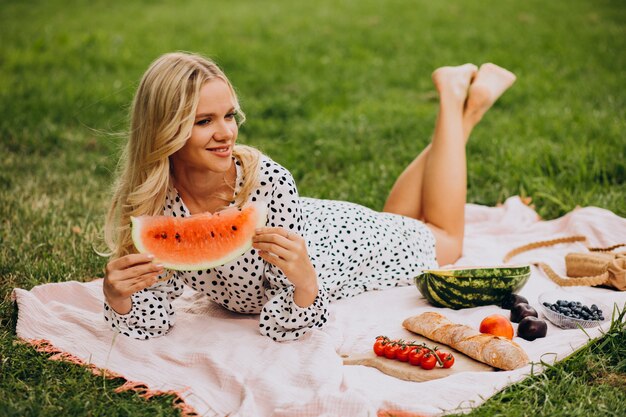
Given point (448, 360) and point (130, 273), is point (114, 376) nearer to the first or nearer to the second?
point (130, 273)

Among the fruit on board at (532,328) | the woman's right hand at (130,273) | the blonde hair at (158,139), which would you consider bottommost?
the fruit on board at (532,328)

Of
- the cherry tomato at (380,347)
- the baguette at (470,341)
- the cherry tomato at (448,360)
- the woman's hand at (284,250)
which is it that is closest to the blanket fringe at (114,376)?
the woman's hand at (284,250)

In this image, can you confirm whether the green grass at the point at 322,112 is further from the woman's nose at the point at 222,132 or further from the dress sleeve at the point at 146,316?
the woman's nose at the point at 222,132

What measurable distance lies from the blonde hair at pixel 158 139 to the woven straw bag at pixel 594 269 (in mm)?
2285

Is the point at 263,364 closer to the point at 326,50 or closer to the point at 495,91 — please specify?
the point at 495,91

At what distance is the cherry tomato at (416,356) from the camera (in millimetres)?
3586

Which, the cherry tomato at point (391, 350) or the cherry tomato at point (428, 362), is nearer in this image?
the cherry tomato at point (428, 362)

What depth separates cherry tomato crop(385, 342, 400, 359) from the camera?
3.67m

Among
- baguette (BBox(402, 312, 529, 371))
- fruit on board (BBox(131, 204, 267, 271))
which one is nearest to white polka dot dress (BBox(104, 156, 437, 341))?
fruit on board (BBox(131, 204, 267, 271))

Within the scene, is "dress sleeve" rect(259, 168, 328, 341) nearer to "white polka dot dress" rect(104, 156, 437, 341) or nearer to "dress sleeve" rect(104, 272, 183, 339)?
"white polka dot dress" rect(104, 156, 437, 341)

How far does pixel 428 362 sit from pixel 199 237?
1311 millimetres

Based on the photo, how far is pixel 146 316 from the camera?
394 centimetres

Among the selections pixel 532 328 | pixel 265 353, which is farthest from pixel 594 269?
pixel 265 353

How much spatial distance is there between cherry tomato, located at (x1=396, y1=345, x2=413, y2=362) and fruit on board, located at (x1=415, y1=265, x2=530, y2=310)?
715 mm
